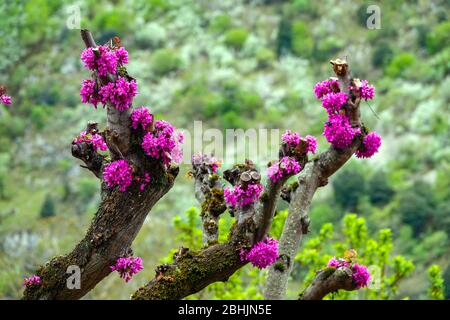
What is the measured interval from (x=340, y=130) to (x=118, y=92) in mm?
3125

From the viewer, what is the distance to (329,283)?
504 inches

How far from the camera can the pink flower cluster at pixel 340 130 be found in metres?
12.3

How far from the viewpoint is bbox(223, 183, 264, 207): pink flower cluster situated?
39.7 feet

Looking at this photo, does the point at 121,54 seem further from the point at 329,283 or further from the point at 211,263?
the point at 329,283

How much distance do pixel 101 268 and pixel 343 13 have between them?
90109mm

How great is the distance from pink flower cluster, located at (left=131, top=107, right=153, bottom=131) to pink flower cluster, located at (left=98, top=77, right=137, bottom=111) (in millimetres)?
213

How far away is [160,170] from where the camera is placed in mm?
11891

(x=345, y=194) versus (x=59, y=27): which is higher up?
(x=59, y=27)

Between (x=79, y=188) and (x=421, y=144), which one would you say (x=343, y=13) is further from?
(x=79, y=188)

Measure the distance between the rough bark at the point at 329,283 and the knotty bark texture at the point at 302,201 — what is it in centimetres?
81

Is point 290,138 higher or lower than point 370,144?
lower

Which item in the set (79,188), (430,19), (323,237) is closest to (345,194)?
(79,188)

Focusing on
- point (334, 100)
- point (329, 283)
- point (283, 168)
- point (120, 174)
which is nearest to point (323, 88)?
point (334, 100)
